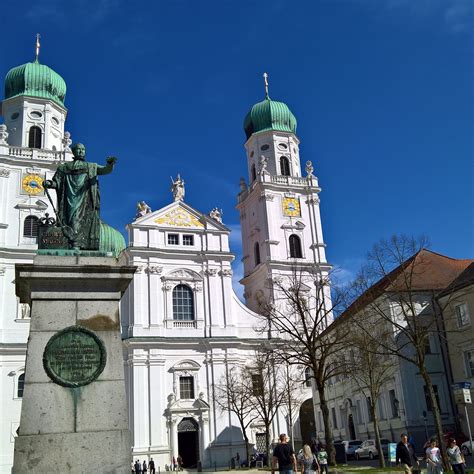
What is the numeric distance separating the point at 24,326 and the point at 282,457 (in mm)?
36581

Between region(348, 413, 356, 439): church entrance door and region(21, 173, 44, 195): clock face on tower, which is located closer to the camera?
region(348, 413, 356, 439): church entrance door

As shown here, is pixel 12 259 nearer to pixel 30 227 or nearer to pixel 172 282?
pixel 30 227

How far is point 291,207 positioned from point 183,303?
48.7 ft

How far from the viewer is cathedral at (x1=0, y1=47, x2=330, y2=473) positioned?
4431 centimetres

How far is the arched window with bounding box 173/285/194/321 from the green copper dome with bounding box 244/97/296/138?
67.5 ft

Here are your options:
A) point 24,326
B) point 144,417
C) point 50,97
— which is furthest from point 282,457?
point 50,97

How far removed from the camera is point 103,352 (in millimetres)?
10039

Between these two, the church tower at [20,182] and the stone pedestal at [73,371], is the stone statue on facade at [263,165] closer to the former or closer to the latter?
the church tower at [20,182]

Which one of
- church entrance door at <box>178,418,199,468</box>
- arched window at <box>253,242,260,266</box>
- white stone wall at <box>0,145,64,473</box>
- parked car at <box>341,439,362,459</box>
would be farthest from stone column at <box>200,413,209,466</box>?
arched window at <box>253,242,260,266</box>

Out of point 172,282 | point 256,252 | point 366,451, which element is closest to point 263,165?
point 256,252

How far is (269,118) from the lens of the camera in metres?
61.6

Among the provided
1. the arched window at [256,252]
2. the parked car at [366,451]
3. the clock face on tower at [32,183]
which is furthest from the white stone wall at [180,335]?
the parked car at [366,451]

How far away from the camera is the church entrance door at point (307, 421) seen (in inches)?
2044

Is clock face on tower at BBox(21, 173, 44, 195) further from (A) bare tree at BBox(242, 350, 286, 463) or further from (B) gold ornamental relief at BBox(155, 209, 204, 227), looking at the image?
(A) bare tree at BBox(242, 350, 286, 463)
